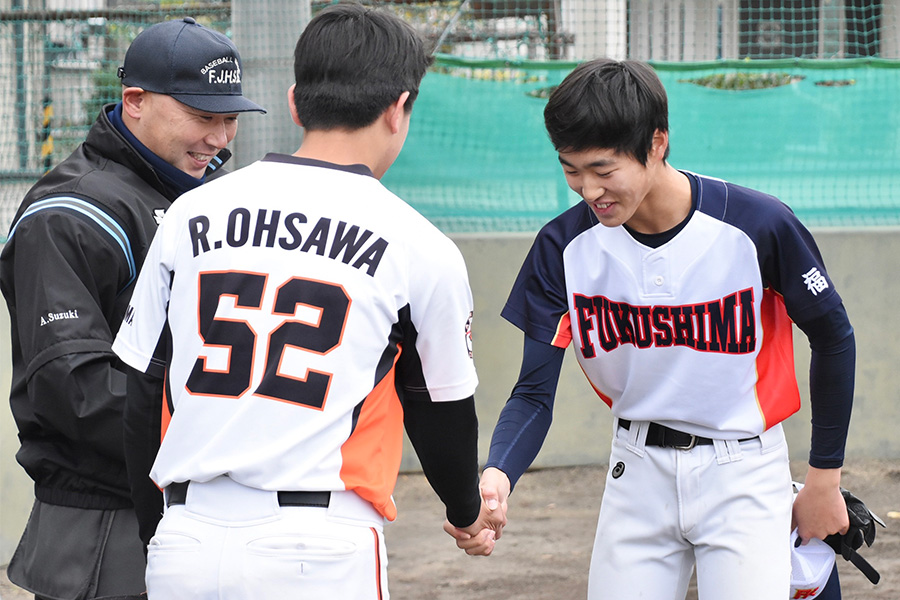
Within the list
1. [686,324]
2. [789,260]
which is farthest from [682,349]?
[789,260]

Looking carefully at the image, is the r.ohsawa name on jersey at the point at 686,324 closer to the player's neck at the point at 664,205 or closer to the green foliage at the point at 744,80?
the player's neck at the point at 664,205

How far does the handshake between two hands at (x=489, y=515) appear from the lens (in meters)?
2.32

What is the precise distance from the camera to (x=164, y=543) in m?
1.82

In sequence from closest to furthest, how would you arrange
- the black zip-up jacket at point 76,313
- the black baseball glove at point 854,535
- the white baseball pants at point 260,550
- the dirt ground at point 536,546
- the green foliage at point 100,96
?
the white baseball pants at point 260,550 < the black zip-up jacket at point 76,313 < the black baseball glove at point 854,535 < the dirt ground at point 536,546 < the green foliage at point 100,96

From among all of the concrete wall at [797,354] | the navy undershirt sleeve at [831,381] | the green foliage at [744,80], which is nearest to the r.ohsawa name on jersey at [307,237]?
the navy undershirt sleeve at [831,381]

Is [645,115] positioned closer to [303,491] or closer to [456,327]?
[456,327]

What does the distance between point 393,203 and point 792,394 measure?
128 centimetres

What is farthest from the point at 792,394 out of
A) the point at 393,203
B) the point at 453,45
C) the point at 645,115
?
the point at 453,45

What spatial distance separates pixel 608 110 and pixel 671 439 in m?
0.84

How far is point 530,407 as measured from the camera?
2.66 m

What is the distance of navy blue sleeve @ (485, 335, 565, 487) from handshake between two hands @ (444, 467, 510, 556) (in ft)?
0.27

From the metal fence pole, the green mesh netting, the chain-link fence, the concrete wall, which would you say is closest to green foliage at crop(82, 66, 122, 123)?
the chain-link fence

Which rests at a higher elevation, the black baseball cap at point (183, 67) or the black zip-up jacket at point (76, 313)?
the black baseball cap at point (183, 67)

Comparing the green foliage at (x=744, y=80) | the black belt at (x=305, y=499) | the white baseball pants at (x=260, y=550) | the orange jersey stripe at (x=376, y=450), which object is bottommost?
the white baseball pants at (x=260, y=550)
